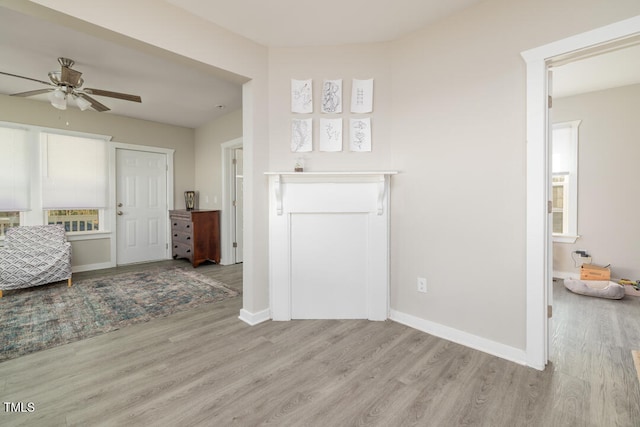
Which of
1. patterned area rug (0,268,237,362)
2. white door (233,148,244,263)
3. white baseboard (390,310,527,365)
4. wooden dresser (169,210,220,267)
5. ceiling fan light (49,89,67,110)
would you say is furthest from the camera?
white door (233,148,244,263)

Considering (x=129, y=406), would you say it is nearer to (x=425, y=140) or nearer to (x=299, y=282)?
(x=299, y=282)

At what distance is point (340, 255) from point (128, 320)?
203cm

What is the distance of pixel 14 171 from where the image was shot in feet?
12.9

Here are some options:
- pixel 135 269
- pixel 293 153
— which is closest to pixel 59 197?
pixel 135 269

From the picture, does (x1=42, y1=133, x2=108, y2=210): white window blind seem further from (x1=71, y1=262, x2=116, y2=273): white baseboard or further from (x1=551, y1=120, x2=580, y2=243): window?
(x1=551, y1=120, x2=580, y2=243): window

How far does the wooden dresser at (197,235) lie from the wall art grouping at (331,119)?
9.46ft

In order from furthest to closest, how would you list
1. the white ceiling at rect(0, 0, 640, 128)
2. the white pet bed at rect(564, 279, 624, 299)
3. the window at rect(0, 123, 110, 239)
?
1. the window at rect(0, 123, 110, 239)
2. the white pet bed at rect(564, 279, 624, 299)
3. the white ceiling at rect(0, 0, 640, 128)

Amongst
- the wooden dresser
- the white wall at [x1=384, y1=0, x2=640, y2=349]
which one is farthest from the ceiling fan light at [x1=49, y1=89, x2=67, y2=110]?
the white wall at [x1=384, y1=0, x2=640, y2=349]

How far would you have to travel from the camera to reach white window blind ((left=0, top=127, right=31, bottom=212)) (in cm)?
385

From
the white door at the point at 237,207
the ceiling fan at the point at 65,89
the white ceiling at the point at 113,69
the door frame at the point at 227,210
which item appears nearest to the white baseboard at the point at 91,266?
the door frame at the point at 227,210

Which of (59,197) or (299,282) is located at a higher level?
(59,197)

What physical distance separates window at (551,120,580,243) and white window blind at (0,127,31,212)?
734 cm

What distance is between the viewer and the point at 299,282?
2641 millimetres

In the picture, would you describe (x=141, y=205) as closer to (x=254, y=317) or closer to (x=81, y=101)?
(x=81, y=101)
